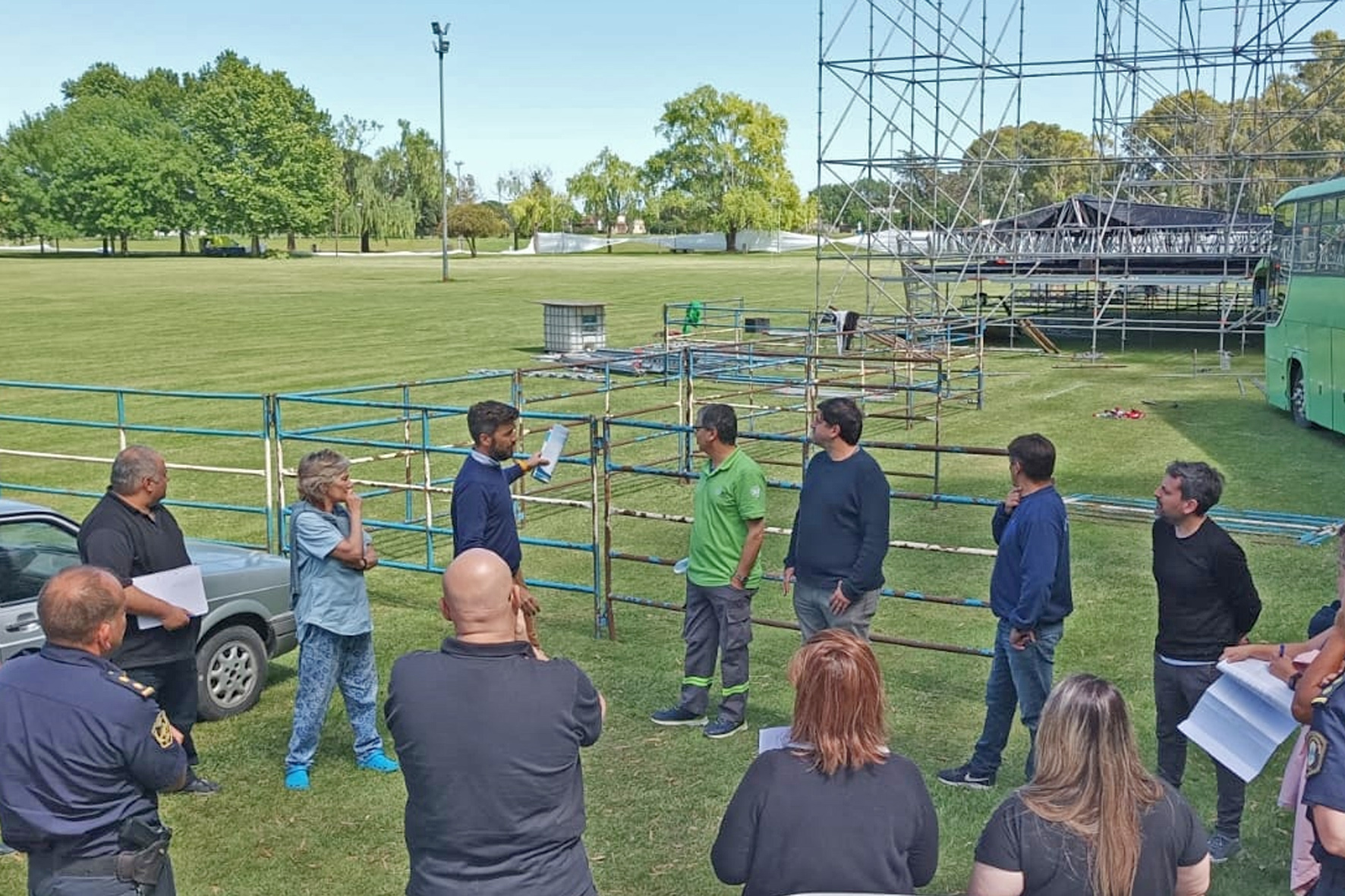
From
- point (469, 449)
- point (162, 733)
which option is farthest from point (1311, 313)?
point (162, 733)

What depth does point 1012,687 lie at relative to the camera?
5.99 m

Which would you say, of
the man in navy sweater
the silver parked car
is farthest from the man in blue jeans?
the silver parked car

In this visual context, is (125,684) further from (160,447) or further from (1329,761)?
(160,447)

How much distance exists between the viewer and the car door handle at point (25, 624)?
6141 mm

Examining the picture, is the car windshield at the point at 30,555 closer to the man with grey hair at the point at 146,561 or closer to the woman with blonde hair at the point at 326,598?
the man with grey hair at the point at 146,561

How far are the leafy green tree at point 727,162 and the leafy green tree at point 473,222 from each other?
1715cm

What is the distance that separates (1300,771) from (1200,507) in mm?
1286

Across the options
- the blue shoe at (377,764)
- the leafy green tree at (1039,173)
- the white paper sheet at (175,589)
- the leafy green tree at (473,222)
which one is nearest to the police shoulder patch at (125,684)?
the white paper sheet at (175,589)

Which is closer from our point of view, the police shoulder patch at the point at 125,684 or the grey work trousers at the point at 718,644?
the police shoulder patch at the point at 125,684

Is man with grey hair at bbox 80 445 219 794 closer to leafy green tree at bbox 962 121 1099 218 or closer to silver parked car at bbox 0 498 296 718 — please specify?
silver parked car at bbox 0 498 296 718

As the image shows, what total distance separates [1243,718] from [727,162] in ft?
313

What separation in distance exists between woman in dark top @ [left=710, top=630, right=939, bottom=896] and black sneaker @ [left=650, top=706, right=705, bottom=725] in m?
3.88

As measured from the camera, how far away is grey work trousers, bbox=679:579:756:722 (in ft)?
22.5

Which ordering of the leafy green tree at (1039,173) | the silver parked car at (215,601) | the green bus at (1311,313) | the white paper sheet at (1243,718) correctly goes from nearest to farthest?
1. the white paper sheet at (1243,718)
2. the silver parked car at (215,601)
3. the green bus at (1311,313)
4. the leafy green tree at (1039,173)
